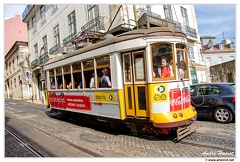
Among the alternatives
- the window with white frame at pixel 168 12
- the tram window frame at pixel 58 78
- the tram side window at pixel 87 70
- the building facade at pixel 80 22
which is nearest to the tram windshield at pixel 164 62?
the building facade at pixel 80 22

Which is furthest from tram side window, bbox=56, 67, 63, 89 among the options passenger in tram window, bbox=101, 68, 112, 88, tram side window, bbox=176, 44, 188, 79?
tram side window, bbox=176, 44, 188, 79

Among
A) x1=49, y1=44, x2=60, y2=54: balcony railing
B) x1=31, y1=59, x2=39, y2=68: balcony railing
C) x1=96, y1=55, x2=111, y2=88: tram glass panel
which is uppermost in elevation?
x1=49, y1=44, x2=60, y2=54: balcony railing

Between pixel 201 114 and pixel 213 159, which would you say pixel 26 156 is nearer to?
pixel 213 159

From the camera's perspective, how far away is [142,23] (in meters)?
5.96

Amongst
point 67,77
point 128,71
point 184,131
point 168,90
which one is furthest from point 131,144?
point 67,77

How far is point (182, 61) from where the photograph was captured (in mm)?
5547

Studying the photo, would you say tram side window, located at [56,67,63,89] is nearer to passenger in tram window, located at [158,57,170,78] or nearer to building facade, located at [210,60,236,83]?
passenger in tram window, located at [158,57,170,78]

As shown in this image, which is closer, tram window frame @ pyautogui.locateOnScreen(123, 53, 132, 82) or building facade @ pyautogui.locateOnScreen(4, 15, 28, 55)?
tram window frame @ pyautogui.locateOnScreen(123, 53, 132, 82)

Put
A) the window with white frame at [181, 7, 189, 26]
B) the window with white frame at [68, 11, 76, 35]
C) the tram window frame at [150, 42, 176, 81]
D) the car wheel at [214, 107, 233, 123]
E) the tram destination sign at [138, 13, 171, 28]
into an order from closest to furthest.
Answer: the tram window frame at [150, 42, 176, 81]
the tram destination sign at [138, 13, 171, 28]
the car wheel at [214, 107, 233, 123]
the window with white frame at [68, 11, 76, 35]
the window with white frame at [181, 7, 189, 26]

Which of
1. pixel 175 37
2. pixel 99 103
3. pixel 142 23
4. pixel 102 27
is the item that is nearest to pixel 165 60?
pixel 175 37

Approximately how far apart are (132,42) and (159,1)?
1444mm

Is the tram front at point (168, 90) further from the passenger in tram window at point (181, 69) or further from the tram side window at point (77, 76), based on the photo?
the tram side window at point (77, 76)

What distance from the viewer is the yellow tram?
502 centimetres

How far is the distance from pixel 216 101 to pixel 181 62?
2.55 m
